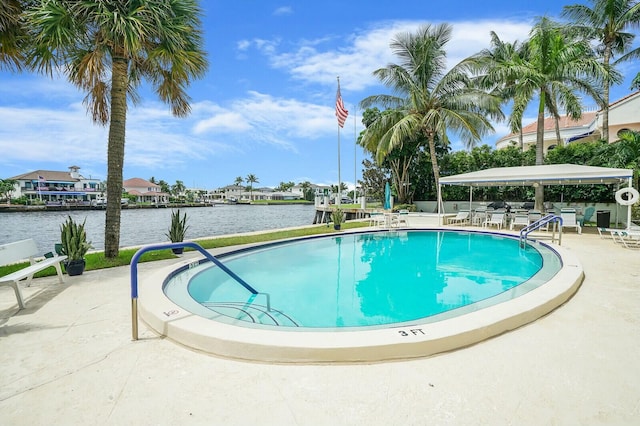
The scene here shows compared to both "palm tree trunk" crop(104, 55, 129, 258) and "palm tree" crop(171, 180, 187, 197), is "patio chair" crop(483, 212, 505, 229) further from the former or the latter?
"palm tree" crop(171, 180, 187, 197)

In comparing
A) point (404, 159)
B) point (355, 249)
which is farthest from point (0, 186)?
point (355, 249)

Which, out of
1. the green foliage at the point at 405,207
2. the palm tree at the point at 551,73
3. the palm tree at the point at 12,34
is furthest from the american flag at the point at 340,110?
the palm tree at the point at 12,34

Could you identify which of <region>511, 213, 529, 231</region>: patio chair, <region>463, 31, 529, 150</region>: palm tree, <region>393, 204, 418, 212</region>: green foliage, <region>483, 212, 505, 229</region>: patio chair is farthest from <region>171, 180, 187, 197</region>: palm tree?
<region>511, 213, 529, 231</region>: patio chair

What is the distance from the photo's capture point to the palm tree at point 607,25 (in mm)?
18359

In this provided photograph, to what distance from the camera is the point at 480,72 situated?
20.3 meters

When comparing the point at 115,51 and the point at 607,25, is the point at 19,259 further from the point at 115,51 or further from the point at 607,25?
the point at 607,25

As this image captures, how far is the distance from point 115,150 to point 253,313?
5.74 m

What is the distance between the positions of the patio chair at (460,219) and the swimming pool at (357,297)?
163 inches

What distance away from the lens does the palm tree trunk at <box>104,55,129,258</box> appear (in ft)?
25.1

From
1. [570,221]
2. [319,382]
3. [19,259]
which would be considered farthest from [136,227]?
[319,382]

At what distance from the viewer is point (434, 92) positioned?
64.1 feet

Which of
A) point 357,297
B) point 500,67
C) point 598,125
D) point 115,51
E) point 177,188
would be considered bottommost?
point 357,297

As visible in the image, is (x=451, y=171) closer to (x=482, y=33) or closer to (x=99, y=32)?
(x=482, y=33)

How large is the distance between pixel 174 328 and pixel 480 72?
74.9 ft
